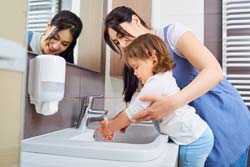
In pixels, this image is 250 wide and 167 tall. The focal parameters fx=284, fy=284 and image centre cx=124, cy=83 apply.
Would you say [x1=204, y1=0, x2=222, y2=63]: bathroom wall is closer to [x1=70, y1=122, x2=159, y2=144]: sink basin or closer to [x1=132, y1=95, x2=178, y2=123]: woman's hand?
[x1=70, y1=122, x2=159, y2=144]: sink basin

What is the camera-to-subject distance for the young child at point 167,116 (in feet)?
3.43

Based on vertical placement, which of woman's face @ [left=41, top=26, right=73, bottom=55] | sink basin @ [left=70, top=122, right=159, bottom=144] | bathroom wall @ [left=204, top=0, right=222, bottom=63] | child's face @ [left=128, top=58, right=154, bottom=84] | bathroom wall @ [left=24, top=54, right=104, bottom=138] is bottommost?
sink basin @ [left=70, top=122, right=159, bottom=144]

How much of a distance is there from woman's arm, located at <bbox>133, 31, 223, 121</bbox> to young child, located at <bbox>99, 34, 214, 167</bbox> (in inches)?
1.3

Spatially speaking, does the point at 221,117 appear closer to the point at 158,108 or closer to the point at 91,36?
the point at 158,108

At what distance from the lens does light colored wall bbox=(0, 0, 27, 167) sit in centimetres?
50

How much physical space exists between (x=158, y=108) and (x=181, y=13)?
4.25 feet

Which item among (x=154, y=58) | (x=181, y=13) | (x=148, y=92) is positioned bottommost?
(x=148, y=92)

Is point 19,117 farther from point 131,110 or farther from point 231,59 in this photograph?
point 231,59

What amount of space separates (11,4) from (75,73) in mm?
885

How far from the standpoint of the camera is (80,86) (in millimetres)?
1469

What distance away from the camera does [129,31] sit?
130 cm

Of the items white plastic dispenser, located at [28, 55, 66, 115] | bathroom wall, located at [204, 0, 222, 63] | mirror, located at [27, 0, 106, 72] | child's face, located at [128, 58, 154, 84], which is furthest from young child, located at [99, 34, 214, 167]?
bathroom wall, located at [204, 0, 222, 63]

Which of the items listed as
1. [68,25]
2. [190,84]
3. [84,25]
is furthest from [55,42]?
[190,84]

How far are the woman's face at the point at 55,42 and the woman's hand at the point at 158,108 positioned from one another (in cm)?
47
